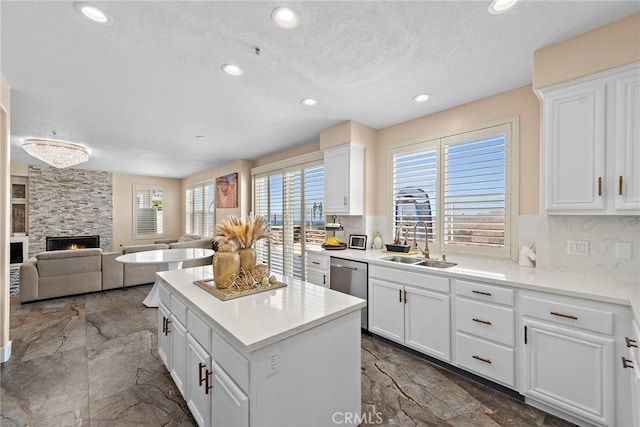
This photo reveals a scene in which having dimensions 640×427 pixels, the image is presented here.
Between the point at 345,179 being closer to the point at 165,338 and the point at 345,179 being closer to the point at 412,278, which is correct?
the point at 412,278

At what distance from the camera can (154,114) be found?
3.29 m

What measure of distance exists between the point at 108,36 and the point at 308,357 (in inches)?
95.5

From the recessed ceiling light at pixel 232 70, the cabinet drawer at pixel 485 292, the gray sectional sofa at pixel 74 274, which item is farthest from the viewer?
the gray sectional sofa at pixel 74 274

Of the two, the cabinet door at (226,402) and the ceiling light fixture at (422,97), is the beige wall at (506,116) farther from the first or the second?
the cabinet door at (226,402)

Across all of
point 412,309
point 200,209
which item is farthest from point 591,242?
point 200,209

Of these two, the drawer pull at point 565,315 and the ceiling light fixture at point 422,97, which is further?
the ceiling light fixture at point 422,97

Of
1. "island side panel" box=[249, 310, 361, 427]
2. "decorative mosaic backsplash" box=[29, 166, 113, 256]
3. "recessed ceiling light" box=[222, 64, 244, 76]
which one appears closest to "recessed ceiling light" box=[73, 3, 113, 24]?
"recessed ceiling light" box=[222, 64, 244, 76]

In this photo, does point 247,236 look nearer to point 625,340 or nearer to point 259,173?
point 625,340

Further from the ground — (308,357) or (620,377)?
(308,357)

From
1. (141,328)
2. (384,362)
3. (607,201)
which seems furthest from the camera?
(141,328)

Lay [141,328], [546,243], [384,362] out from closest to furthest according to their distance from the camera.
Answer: [546,243]
[384,362]
[141,328]

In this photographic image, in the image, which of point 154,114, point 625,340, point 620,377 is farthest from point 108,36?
point 620,377

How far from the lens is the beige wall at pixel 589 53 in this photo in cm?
172

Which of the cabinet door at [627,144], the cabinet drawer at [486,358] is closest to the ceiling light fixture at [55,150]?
the cabinet drawer at [486,358]
